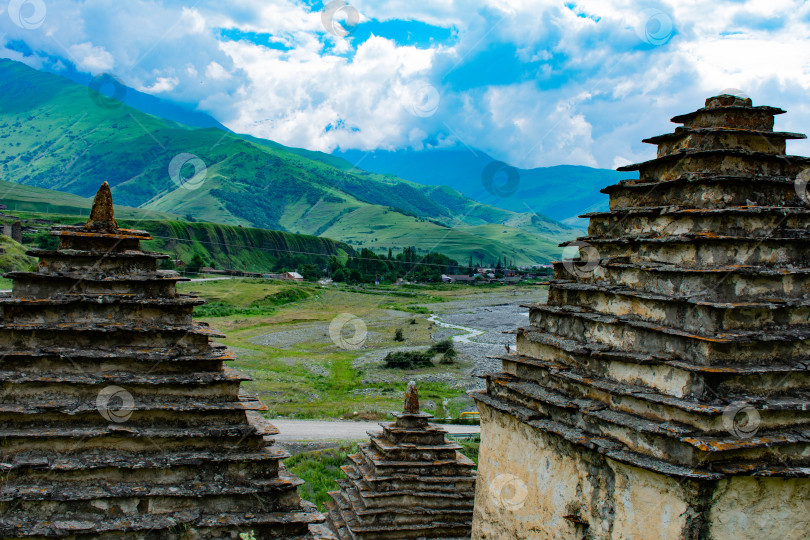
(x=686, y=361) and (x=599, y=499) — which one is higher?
(x=686, y=361)

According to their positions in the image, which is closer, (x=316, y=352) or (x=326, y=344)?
(x=316, y=352)

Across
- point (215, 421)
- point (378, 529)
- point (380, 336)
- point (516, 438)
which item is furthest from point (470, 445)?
point (380, 336)

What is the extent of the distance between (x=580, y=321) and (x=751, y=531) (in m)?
4.34

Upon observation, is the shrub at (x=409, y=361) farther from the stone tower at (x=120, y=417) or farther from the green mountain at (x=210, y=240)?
the green mountain at (x=210, y=240)

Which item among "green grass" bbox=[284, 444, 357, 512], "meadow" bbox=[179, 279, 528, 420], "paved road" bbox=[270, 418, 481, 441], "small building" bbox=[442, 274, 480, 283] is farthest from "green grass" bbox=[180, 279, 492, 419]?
"small building" bbox=[442, 274, 480, 283]

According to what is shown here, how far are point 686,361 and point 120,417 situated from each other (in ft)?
30.5

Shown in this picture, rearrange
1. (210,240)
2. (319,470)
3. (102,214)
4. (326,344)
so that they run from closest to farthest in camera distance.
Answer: (102,214), (319,470), (326,344), (210,240)

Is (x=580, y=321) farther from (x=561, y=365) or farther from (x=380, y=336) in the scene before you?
(x=380, y=336)

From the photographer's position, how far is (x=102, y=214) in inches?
447

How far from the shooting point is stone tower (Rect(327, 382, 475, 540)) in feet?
57.9

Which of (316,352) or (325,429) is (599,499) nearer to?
(325,429)

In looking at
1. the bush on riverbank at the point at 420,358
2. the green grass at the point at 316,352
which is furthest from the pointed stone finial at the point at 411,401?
the bush on riverbank at the point at 420,358

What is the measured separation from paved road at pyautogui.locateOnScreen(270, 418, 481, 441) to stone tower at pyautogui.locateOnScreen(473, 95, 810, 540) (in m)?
25.8

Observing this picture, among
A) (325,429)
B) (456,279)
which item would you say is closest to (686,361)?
(325,429)
